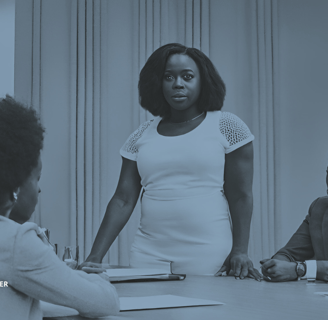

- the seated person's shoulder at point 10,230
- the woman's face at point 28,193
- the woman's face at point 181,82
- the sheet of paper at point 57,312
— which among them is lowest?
the sheet of paper at point 57,312

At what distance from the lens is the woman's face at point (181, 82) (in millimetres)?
1963

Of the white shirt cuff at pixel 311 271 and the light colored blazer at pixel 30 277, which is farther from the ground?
the light colored blazer at pixel 30 277

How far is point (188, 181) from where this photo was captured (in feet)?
6.15

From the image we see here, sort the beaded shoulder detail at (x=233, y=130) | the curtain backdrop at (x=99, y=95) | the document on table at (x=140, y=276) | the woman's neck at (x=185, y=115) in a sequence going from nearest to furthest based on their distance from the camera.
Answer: the document on table at (x=140, y=276) → the beaded shoulder detail at (x=233, y=130) → the woman's neck at (x=185, y=115) → the curtain backdrop at (x=99, y=95)

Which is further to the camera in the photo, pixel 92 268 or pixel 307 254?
pixel 307 254

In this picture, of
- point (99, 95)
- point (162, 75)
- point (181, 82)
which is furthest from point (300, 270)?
point (99, 95)

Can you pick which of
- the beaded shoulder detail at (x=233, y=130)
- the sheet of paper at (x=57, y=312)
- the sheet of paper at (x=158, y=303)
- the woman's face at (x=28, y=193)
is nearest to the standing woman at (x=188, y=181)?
the beaded shoulder detail at (x=233, y=130)

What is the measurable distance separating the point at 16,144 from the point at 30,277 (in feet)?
0.74

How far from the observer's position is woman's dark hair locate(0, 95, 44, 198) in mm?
897

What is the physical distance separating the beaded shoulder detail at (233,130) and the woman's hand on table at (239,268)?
420mm

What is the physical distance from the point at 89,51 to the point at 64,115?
19.3 inches

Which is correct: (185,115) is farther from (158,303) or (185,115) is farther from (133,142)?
(158,303)

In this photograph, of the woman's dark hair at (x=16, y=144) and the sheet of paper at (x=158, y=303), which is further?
the sheet of paper at (x=158, y=303)

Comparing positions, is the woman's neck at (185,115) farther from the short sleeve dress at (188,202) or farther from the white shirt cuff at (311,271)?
the white shirt cuff at (311,271)
